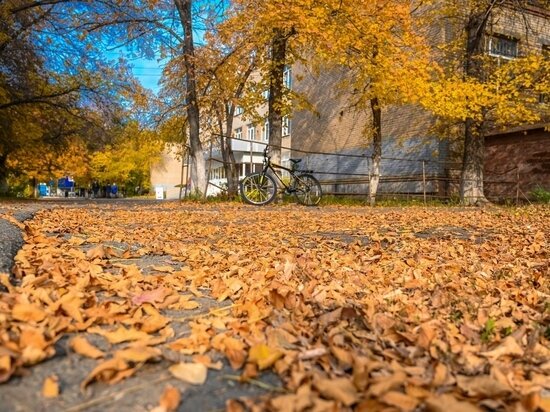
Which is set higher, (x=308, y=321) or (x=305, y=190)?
(x=305, y=190)

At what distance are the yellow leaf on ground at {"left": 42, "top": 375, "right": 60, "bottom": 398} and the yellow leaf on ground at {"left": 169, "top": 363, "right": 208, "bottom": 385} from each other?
0.91 ft

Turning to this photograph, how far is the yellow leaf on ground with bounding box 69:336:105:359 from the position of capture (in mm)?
1330

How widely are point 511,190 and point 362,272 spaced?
1391 centimetres

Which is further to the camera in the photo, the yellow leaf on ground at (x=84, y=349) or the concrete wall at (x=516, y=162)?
the concrete wall at (x=516, y=162)

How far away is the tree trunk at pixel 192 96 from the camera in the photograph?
40.7 feet

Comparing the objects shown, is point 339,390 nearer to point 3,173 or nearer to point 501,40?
point 501,40

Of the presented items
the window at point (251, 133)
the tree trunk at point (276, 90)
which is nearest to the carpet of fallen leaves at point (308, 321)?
the tree trunk at point (276, 90)

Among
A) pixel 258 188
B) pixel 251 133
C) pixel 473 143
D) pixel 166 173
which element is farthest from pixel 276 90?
pixel 166 173

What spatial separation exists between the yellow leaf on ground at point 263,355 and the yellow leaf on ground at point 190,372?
0.14 m

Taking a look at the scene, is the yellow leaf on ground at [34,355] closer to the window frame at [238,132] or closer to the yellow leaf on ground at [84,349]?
the yellow leaf on ground at [84,349]

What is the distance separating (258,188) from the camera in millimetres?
10492

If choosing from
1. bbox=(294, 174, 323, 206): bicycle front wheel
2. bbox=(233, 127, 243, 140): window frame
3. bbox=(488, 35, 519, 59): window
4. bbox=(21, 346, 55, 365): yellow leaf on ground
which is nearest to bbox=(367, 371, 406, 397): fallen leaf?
bbox=(21, 346, 55, 365): yellow leaf on ground

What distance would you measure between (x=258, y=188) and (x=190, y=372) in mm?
9266

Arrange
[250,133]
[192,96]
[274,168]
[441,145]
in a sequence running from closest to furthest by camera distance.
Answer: [274,168], [192,96], [441,145], [250,133]
